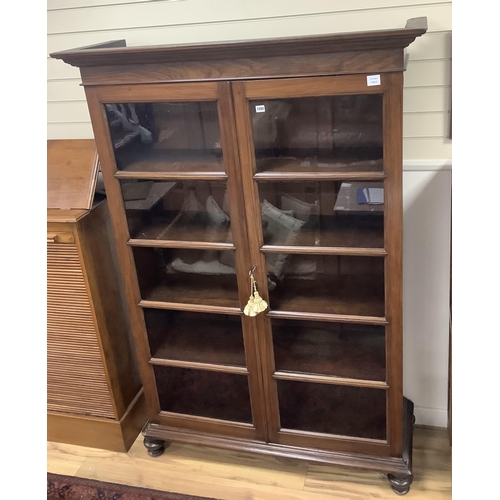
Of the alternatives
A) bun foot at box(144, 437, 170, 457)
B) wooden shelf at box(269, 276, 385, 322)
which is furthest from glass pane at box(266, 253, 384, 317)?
bun foot at box(144, 437, 170, 457)

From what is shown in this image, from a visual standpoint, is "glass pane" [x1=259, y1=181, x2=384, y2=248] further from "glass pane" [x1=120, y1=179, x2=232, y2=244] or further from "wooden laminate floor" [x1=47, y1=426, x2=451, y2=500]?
"wooden laminate floor" [x1=47, y1=426, x2=451, y2=500]

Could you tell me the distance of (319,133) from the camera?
160cm

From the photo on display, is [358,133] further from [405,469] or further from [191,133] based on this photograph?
[405,469]

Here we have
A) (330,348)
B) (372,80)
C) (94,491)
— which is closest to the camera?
(372,80)

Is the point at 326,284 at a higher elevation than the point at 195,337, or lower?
higher

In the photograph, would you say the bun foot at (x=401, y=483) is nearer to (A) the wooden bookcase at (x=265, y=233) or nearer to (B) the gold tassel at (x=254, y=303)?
(A) the wooden bookcase at (x=265, y=233)

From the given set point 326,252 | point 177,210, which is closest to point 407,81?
point 326,252

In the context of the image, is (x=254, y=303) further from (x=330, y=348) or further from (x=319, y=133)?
(x=319, y=133)

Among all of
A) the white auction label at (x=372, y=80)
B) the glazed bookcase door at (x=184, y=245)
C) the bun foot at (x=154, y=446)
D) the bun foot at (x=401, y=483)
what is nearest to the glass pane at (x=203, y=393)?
the glazed bookcase door at (x=184, y=245)

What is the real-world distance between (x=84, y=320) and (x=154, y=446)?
0.56 meters

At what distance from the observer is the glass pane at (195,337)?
1.95m

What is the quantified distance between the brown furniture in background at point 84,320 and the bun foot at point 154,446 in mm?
103

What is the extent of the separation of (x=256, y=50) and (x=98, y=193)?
3.02ft

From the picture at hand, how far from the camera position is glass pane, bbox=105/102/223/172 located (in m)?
1.63
